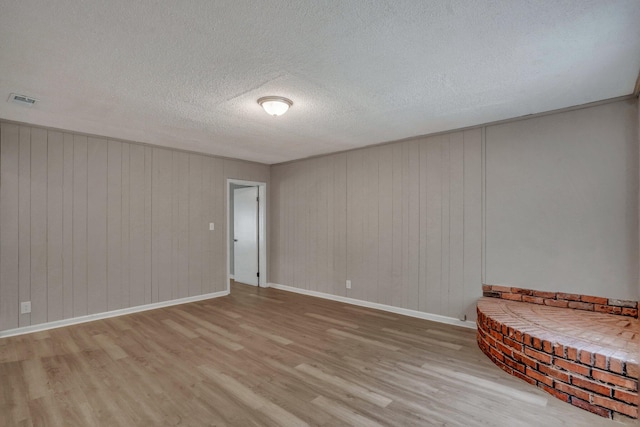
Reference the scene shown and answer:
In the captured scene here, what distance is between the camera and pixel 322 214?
5582 mm

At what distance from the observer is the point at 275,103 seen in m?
2.97

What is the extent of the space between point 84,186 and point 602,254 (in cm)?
595

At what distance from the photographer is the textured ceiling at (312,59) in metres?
1.74

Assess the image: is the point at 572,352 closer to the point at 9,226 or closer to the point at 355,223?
the point at 355,223

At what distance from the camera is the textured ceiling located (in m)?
1.74

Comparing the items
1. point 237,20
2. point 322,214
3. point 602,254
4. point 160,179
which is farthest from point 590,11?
point 160,179

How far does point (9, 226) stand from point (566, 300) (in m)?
6.12

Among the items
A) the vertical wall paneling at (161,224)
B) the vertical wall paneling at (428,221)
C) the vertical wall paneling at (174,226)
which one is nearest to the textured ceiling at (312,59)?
the vertical wall paneling at (428,221)

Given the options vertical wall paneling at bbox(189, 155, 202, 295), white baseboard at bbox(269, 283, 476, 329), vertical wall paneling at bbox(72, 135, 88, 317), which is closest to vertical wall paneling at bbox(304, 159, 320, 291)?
white baseboard at bbox(269, 283, 476, 329)

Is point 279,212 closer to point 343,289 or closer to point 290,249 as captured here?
point 290,249

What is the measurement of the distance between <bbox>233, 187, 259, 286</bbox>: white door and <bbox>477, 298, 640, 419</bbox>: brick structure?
4440mm

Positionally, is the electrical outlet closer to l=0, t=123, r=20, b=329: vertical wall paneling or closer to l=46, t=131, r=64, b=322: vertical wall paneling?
l=0, t=123, r=20, b=329: vertical wall paneling

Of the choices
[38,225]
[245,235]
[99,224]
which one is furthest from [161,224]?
[245,235]

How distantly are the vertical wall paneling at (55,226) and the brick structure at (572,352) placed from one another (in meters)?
4.93
